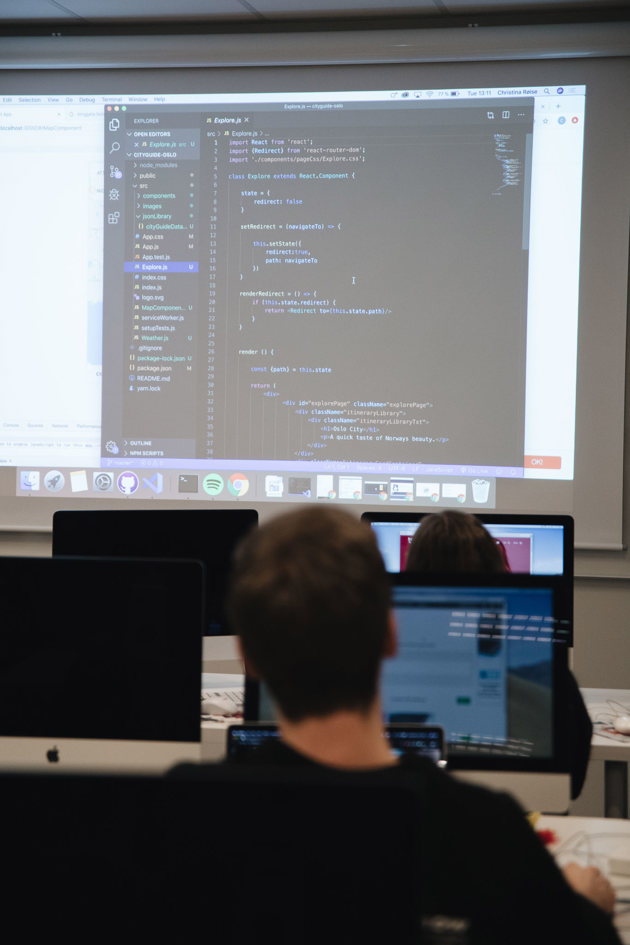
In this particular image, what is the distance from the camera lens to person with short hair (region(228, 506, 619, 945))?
84cm

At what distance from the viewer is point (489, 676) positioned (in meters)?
1.60

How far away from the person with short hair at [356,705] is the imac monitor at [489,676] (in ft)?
2.02

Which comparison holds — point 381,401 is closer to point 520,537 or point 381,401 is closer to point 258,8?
point 520,537

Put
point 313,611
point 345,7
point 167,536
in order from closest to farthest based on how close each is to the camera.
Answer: point 313,611
point 167,536
point 345,7

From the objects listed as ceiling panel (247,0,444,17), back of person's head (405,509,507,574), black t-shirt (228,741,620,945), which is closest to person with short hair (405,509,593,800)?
back of person's head (405,509,507,574)

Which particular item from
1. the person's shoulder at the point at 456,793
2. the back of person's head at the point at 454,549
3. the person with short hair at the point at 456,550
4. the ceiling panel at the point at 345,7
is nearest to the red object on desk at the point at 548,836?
the person with short hair at the point at 456,550

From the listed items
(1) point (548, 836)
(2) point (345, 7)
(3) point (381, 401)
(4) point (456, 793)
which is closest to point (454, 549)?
(1) point (548, 836)

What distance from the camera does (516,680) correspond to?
1.59 m

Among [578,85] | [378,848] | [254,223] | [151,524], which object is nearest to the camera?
[378,848]

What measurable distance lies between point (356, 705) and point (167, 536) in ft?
5.71

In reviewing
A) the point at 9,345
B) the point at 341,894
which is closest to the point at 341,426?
the point at 9,345

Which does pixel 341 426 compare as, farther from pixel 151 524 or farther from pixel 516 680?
pixel 516 680

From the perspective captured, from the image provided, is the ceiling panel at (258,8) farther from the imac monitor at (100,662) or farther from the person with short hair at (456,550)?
the imac monitor at (100,662)

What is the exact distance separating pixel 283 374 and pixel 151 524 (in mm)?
1508
